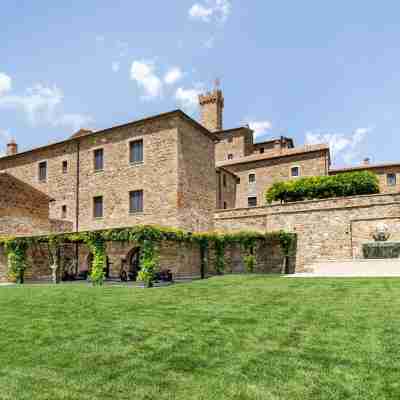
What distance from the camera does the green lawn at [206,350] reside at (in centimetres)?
396

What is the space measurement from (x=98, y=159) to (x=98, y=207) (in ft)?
10.4

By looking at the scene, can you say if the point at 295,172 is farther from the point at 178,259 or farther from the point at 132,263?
the point at 132,263

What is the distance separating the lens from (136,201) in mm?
21875

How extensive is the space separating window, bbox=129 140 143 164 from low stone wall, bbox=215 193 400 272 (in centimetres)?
865

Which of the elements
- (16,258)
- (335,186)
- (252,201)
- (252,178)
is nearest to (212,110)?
(252,178)

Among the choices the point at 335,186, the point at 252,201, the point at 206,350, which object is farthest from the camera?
the point at 252,201

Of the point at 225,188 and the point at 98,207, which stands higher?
the point at 225,188

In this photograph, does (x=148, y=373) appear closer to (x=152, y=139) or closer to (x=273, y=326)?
(x=273, y=326)

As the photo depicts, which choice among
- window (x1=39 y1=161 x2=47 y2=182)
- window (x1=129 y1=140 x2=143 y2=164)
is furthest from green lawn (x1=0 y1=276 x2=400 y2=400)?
window (x1=39 y1=161 x2=47 y2=182)

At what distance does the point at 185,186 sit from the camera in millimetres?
21078

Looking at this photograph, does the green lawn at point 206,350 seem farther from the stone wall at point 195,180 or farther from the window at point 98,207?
the window at point 98,207

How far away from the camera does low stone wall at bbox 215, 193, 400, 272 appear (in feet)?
64.7

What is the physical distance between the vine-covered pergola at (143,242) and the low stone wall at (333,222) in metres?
0.90

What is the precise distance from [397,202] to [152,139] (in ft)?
46.3
